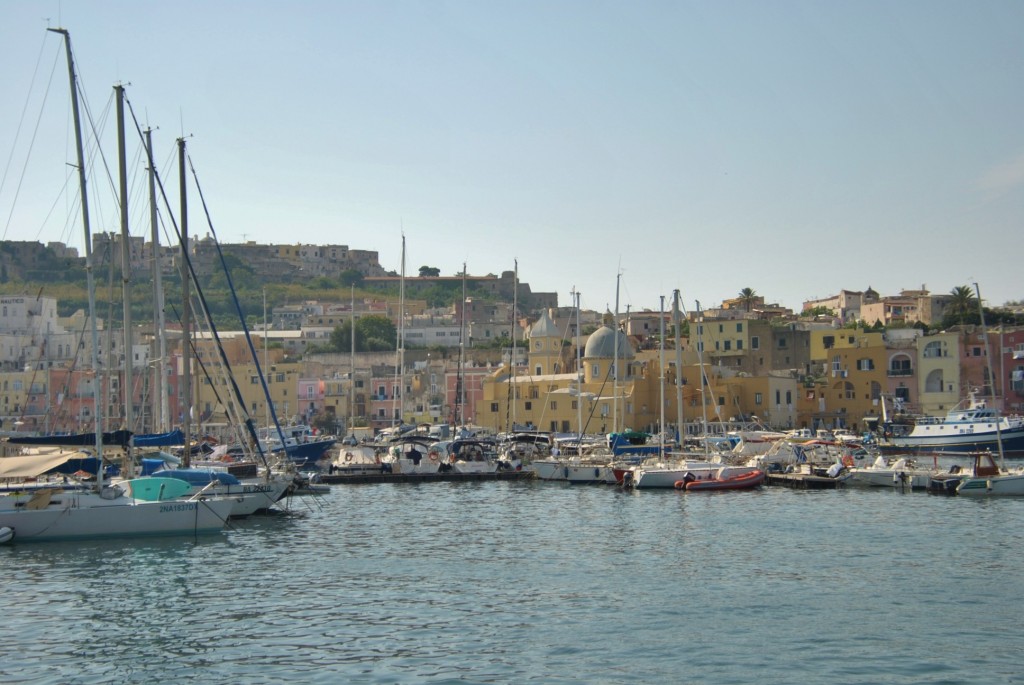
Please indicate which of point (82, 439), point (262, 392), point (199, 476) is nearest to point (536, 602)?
point (199, 476)

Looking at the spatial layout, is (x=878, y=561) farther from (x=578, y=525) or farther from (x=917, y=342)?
(x=917, y=342)

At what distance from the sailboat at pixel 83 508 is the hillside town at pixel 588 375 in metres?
12.6

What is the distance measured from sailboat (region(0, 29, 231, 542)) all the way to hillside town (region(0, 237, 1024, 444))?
12648mm

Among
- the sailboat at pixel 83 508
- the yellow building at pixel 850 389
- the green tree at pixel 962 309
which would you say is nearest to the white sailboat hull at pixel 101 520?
the sailboat at pixel 83 508

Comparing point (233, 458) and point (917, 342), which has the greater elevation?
→ point (917, 342)

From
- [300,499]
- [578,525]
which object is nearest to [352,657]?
[578,525]

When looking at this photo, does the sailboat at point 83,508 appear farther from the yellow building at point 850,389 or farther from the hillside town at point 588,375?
the yellow building at point 850,389

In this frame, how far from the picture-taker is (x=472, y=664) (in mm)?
18141

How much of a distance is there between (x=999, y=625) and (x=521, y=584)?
8790 millimetres

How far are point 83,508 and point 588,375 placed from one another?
4799 centimetres

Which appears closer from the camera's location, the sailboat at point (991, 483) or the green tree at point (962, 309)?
the sailboat at point (991, 483)

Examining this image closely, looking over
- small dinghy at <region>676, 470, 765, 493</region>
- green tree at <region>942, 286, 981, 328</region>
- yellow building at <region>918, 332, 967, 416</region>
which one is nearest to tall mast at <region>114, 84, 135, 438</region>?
small dinghy at <region>676, 470, 765, 493</region>

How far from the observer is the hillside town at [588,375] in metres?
70.1

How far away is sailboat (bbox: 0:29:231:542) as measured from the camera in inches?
1160
